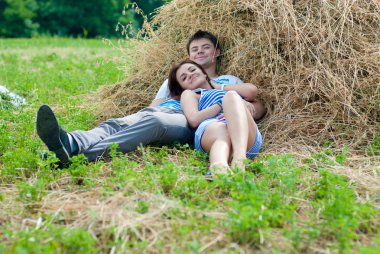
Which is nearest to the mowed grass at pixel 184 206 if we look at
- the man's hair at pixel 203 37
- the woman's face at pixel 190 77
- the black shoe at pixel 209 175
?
the black shoe at pixel 209 175

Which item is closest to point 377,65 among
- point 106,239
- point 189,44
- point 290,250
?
point 189,44

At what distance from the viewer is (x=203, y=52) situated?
508 centimetres

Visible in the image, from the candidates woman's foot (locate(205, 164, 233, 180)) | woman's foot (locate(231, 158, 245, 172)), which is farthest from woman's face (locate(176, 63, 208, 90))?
woman's foot (locate(205, 164, 233, 180))

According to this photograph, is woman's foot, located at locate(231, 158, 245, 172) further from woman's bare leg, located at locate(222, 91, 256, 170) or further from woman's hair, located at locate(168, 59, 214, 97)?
woman's hair, located at locate(168, 59, 214, 97)

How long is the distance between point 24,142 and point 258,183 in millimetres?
2163

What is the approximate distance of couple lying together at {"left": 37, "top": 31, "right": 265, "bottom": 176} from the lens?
144 inches

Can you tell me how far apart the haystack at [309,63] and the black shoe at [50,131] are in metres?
1.66

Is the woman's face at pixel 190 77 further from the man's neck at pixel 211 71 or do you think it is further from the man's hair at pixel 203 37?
the man's hair at pixel 203 37

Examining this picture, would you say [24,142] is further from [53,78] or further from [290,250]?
[53,78]

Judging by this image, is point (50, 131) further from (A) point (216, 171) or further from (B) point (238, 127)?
(B) point (238, 127)

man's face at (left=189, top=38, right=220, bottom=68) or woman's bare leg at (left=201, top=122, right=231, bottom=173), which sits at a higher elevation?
man's face at (left=189, top=38, right=220, bottom=68)

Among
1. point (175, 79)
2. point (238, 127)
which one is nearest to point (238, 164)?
point (238, 127)

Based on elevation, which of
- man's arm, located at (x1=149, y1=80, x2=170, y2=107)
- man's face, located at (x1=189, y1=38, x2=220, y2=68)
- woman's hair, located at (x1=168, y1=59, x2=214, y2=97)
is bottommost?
man's arm, located at (x1=149, y1=80, x2=170, y2=107)

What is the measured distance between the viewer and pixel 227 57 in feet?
17.1
